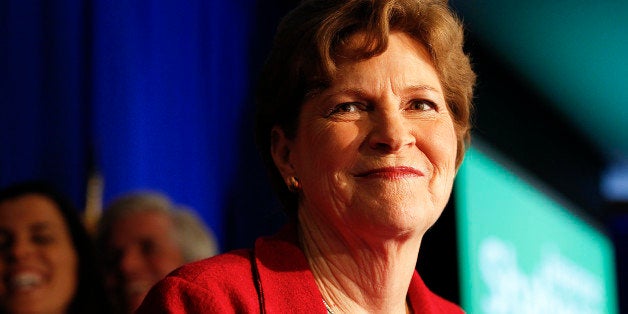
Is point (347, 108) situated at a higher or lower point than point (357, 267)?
higher

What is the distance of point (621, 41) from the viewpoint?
17.2 ft

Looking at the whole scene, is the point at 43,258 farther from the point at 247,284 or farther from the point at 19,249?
the point at 247,284

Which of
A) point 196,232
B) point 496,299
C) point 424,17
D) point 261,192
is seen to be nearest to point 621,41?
point 496,299

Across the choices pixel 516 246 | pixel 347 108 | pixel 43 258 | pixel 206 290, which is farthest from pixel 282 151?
pixel 516 246

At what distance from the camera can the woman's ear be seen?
145 cm

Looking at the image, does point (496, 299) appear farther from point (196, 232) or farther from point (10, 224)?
point (10, 224)

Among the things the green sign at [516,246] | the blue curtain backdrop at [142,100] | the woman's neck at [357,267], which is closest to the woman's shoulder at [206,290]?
the woman's neck at [357,267]

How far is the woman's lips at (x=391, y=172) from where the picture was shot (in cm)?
130

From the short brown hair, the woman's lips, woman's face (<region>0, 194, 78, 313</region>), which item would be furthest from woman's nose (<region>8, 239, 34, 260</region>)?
the woman's lips

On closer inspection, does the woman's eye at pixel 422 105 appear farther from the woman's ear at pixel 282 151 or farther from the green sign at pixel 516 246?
the green sign at pixel 516 246

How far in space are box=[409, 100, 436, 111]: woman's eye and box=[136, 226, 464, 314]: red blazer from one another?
28 cm

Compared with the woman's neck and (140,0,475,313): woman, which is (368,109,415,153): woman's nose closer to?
(140,0,475,313): woman

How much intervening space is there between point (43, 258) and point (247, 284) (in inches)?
55.0

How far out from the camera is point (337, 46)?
54.1 inches
